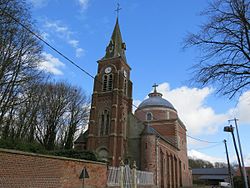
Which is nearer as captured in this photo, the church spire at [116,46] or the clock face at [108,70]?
the clock face at [108,70]

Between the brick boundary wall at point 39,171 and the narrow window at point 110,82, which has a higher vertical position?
the narrow window at point 110,82

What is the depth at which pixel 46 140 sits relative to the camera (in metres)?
29.6

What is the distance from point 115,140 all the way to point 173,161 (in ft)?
45.6

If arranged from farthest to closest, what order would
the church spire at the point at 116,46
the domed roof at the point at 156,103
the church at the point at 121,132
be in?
1. the domed roof at the point at 156,103
2. the church spire at the point at 116,46
3. the church at the point at 121,132

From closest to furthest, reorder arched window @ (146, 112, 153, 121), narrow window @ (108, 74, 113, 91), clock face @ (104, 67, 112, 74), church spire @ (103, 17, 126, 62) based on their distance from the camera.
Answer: narrow window @ (108, 74, 113, 91) → clock face @ (104, 67, 112, 74) → church spire @ (103, 17, 126, 62) → arched window @ (146, 112, 153, 121)

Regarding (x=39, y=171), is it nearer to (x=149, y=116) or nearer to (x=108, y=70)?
(x=108, y=70)

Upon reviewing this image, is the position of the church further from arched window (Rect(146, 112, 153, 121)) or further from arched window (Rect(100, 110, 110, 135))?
arched window (Rect(146, 112, 153, 121))

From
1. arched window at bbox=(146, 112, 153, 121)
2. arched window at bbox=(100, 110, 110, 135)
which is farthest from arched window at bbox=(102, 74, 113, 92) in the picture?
arched window at bbox=(146, 112, 153, 121)

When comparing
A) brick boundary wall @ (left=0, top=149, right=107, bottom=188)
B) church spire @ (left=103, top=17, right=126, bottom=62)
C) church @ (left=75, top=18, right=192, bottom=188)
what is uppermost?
church spire @ (left=103, top=17, right=126, bottom=62)

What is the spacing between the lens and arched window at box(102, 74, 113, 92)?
3269 cm

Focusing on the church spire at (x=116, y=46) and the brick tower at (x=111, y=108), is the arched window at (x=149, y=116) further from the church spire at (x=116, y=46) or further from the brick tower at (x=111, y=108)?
the church spire at (x=116, y=46)

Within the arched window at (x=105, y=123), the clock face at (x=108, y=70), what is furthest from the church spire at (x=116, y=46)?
the arched window at (x=105, y=123)

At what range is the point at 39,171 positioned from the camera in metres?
11.0

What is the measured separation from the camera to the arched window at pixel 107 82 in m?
32.7
